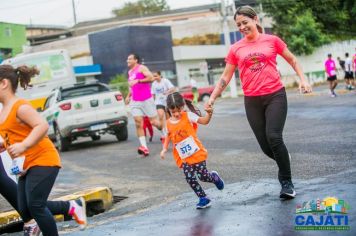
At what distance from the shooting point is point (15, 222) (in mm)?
7277

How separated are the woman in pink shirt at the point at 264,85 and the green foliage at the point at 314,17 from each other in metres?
39.0

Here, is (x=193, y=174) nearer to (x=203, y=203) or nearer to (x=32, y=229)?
(x=203, y=203)

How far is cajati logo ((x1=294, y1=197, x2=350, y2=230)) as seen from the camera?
189 inches

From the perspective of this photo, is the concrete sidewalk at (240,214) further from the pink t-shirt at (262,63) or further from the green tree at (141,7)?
the green tree at (141,7)

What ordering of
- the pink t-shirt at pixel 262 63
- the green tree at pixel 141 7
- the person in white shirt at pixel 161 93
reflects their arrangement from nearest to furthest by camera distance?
the pink t-shirt at pixel 262 63 → the person in white shirt at pixel 161 93 → the green tree at pixel 141 7

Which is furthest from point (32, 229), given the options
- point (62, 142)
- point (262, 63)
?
point (62, 142)

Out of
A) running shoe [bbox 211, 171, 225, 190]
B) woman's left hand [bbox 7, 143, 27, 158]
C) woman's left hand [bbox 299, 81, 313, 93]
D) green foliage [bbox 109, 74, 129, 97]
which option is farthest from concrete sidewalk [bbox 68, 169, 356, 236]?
green foliage [bbox 109, 74, 129, 97]

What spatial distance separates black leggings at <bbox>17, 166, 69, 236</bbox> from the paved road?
993 millimetres

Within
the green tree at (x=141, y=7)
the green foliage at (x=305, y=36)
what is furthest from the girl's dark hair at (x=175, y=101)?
the green tree at (x=141, y=7)

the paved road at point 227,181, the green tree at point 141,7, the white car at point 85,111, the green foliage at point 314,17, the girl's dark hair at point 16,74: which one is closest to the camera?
the girl's dark hair at point 16,74

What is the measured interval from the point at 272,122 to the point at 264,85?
1.35 feet

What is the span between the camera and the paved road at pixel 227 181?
571 cm

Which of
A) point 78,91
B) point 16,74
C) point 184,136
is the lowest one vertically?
point 78,91

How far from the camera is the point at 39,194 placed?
4875 millimetres
